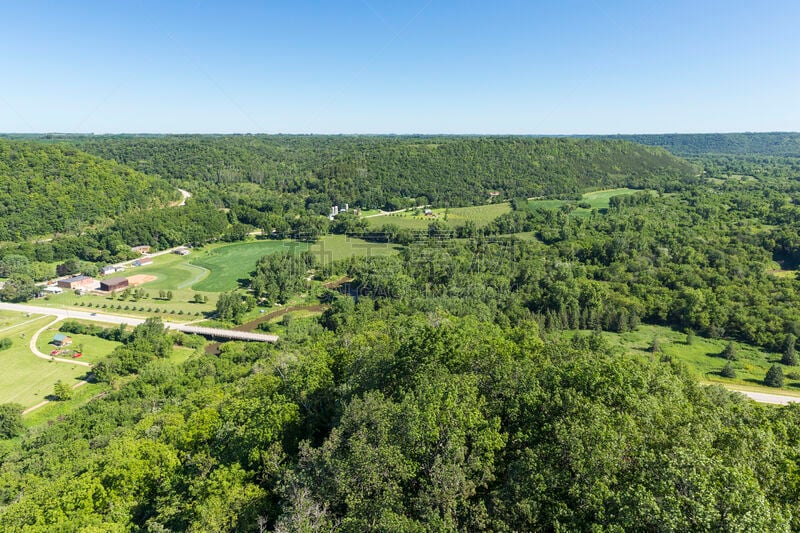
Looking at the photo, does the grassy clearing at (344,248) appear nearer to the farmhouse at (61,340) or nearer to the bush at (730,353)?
the farmhouse at (61,340)

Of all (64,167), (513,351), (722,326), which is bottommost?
(722,326)

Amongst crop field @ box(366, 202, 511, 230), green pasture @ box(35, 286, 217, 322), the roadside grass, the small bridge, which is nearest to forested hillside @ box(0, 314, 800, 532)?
the roadside grass

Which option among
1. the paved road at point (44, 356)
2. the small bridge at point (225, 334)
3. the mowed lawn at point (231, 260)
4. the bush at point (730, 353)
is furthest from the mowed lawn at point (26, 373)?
the bush at point (730, 353)

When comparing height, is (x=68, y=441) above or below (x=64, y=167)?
below

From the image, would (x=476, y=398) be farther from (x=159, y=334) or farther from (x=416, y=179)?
(x=416, y=179)

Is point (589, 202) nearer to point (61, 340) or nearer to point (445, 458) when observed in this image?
point (61, 340)

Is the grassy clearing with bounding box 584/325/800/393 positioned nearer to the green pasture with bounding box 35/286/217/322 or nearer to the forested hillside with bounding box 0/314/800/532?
the forested hillside with bounding box 0/314/800/532

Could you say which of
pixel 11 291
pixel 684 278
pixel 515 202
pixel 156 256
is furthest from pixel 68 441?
pixel 515 202

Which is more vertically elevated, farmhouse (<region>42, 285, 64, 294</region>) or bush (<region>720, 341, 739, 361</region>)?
farmhouse (<region>42, 285, 64, 294</region>)
